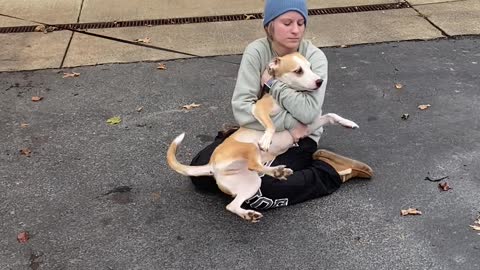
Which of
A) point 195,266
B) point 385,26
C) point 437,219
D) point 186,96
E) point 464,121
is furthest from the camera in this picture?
point 385,26

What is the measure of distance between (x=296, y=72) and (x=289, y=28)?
22 cm

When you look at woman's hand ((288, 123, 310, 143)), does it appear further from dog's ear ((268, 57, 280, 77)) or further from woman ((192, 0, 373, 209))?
dog's ear ((268, 57, 280, 77))

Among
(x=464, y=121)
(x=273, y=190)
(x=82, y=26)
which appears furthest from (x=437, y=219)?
(x=82, y=26)

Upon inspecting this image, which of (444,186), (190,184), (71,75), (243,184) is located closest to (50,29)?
(71,75)

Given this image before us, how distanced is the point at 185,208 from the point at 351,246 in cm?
93

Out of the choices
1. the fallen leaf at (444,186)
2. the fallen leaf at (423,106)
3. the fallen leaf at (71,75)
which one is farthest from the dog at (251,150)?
the fallen leaf at (71,75)

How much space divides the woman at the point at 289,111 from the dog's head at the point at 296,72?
49 mm

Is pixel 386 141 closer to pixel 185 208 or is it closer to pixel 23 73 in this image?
pixel 185 208

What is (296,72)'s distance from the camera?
3.06 m

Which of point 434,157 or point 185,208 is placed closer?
point 185,208

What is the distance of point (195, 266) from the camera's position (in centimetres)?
290

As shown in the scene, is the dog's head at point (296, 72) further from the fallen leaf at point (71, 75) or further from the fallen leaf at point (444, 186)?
the fallen leaf at point (71, 75)

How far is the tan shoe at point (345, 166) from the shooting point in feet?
11.4

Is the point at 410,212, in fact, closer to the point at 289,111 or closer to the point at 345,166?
the point at 345,166
